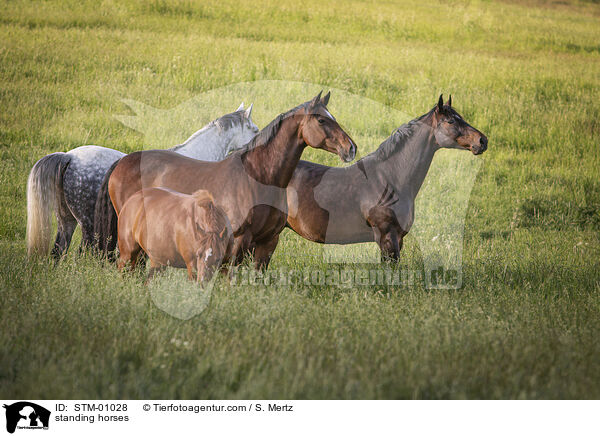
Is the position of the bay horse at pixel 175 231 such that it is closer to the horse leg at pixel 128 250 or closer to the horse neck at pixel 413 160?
the horse leg at pixel 128 250

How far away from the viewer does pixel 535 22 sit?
1786cm

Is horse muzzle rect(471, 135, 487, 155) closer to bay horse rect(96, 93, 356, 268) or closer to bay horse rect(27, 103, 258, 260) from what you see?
bay horse rect(96, 93, 356, 268)

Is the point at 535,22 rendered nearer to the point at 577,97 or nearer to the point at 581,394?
the point at 577,97

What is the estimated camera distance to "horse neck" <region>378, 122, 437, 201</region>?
6020mm

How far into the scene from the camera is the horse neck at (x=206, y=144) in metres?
6.45

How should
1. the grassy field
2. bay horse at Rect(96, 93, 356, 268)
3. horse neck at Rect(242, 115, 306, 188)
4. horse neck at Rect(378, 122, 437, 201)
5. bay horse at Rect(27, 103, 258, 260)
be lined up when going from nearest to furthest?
the grassy field, bay horse at Rect(96, 93, 356, 268), horse neck at Rect(242, 115, 306, 188), horse neck at Rect(378, 122, 437, 201), bay horse at Rect(27, 103, 258, 260)

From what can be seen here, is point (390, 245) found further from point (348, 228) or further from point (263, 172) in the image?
point (263, 172)

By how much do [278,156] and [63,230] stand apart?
3014mm

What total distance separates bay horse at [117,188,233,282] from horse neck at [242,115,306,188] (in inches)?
23.3

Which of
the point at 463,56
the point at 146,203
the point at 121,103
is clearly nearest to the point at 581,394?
the point at 146,203

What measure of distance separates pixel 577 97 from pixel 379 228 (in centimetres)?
952

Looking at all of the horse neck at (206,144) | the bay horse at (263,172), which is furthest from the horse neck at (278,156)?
the horse neck at (206,144)

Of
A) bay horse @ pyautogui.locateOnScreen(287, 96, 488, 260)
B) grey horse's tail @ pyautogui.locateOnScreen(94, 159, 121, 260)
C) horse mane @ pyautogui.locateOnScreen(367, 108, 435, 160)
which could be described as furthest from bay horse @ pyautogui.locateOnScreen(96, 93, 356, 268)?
horse mane @ pyautogui.locateOnScreen(367, 108, 435, 160)

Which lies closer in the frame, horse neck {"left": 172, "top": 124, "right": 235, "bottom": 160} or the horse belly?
the horse belly
